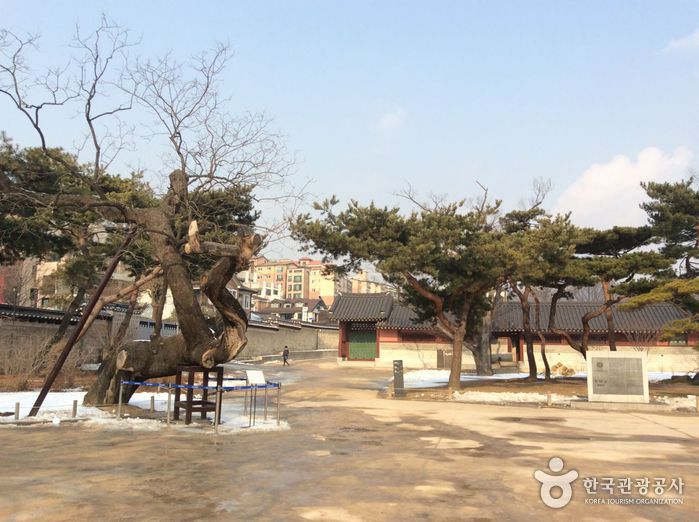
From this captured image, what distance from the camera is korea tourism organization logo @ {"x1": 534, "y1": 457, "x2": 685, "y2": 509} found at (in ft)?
19.2

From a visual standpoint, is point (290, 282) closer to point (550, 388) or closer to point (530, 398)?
point (550, 388)

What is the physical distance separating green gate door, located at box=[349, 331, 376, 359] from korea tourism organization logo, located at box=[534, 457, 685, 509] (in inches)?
1432

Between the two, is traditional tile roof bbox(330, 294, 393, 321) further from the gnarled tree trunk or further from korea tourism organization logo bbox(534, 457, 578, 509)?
korea tourism organization logo bbox(534, 457, 578, 509)

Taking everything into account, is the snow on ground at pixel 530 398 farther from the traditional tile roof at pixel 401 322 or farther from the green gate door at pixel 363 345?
the green gate door at pixel 363 345

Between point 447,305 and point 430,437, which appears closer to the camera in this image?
point 430,437

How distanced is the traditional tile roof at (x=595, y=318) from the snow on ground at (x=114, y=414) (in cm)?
2573

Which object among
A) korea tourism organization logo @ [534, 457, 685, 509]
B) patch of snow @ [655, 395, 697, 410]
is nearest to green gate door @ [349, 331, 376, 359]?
patch of snow @ [655, 395, 697, 410]

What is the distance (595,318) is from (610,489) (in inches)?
1384

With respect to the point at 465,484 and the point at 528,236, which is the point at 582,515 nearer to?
the point at 465,484

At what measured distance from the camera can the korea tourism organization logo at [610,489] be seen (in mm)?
5840

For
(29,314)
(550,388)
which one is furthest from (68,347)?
(550,388)

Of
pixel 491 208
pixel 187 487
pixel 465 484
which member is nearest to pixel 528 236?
pixel 491 208

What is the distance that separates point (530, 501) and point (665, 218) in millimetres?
22954

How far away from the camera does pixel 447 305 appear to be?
2223cm
